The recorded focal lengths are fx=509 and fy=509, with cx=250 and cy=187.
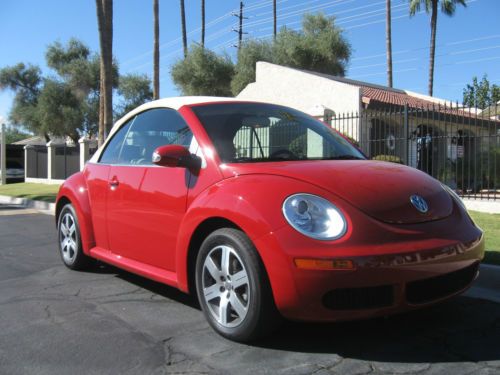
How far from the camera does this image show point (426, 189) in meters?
3.31

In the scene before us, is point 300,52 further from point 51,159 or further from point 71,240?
point 71,240

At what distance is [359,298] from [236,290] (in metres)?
0.76

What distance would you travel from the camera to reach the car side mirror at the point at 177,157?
3570 millimetres

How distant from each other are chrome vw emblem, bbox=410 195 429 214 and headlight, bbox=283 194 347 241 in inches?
20.8

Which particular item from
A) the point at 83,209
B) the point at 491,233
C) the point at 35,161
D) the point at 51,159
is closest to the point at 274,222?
the point at 83,209

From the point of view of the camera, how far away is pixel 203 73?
30156mm

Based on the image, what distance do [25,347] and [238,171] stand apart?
177cm

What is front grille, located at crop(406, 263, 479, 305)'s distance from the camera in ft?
9.64

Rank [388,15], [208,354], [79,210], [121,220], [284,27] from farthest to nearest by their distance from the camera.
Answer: [284,27] < [388,15] < [79,210] < [121,220] < [208,354]

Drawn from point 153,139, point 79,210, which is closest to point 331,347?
point 153,139

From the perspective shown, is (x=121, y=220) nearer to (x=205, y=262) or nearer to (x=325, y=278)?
(x=205, y=262)

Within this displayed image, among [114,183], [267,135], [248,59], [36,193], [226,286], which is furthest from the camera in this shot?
[248,59]

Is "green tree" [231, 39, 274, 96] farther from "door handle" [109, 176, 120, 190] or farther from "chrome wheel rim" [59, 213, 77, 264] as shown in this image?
"door handle" [109, 176, 120, 190]

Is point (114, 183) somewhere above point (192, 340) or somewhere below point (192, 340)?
above
